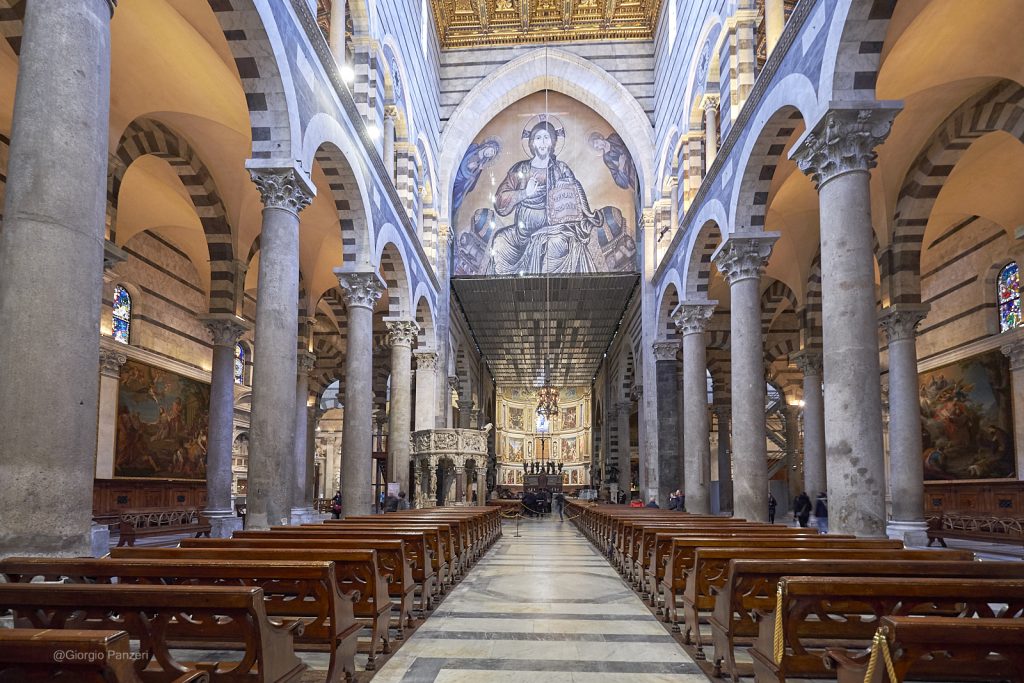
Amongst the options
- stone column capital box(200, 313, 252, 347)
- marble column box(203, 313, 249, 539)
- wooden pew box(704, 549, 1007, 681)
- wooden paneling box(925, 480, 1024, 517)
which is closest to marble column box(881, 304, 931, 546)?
wooden paneling box(925, 480, 1024, 517)

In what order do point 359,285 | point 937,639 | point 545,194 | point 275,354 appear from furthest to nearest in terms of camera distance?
point 545,194 → point 359,285 → point 275,354 → point 937,639

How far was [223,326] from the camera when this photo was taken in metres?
17.0

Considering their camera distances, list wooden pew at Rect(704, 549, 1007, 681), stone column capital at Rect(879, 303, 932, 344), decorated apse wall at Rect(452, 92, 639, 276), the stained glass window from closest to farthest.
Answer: wooden pew at Rect(704, 549, 1007, 681)
stone column capital at Rect(879, 303, 932, 344)
the stained glass window
decorated apse wall at Rect(452, 92, 639, 276)

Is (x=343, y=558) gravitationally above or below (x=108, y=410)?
below

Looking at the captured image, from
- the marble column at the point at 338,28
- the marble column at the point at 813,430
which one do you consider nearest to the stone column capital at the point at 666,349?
the marble column at the point at 813,430

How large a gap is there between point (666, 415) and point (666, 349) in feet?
6.57

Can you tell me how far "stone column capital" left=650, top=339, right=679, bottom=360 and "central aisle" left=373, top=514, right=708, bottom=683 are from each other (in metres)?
13.5

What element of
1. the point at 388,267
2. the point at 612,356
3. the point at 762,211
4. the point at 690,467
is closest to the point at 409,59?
the point at 388,267

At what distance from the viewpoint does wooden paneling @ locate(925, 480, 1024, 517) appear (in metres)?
16.9

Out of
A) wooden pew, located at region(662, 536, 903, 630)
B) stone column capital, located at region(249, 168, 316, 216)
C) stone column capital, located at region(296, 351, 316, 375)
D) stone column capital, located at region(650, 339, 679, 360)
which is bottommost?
wooden pew, located at region(662, 536, 903, 630)

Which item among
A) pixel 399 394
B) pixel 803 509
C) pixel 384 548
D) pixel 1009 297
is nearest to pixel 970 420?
pixel 1009 297

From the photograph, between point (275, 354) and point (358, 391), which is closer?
point (275, 354)

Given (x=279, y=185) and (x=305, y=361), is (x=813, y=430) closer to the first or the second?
(x=305, y=361)

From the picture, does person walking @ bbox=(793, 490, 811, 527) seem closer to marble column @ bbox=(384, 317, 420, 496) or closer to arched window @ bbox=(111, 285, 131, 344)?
marble column @ bbox=(384, 317, 420, 496)
